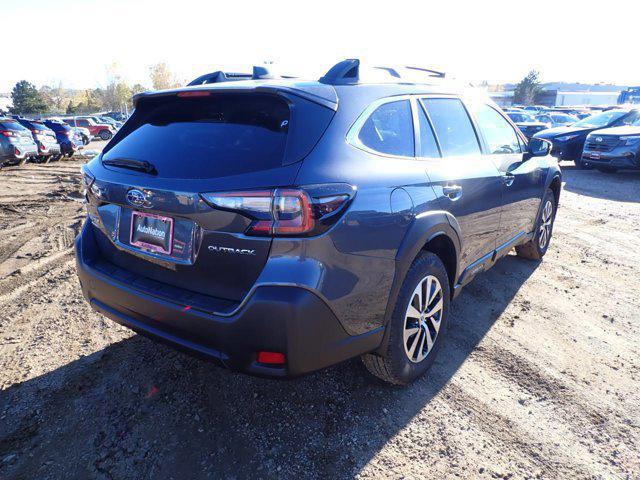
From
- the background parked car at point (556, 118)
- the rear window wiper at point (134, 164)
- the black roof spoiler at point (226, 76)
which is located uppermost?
→ the background parked car at point (556, 118)

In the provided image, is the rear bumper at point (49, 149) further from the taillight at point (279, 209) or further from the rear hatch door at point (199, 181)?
the taillight at point (279, 209)

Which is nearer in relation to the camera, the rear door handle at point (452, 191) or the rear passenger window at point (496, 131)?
the rear door handle at point (452, 191)

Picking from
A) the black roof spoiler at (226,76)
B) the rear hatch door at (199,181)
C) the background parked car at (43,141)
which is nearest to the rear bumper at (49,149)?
the background parked car at (43,141)

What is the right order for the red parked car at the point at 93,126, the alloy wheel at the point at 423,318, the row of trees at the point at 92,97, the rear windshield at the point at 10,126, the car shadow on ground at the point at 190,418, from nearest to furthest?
1. the car shadow on ground at the point at 190,418
2. the alloy wheel at the point at 423,318
3. the rear windshield at the point at 10,126
4. the red parked car at the point at 93,126
5. the row of trees at the point at 92,97

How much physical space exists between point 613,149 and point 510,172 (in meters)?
9.78

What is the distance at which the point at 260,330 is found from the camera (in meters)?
1.95

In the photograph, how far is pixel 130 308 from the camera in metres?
2.37

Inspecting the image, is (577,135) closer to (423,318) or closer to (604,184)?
(604,184)

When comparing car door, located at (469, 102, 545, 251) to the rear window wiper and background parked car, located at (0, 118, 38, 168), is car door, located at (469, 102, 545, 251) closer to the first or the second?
the rear window wiper

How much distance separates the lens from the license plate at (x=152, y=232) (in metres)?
2.18

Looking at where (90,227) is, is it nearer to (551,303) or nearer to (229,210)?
(229,210)

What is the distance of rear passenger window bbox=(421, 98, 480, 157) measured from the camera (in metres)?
3.07

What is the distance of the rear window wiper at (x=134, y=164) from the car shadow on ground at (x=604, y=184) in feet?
31.5

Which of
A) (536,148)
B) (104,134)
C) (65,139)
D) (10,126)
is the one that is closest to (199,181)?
(536,148)
